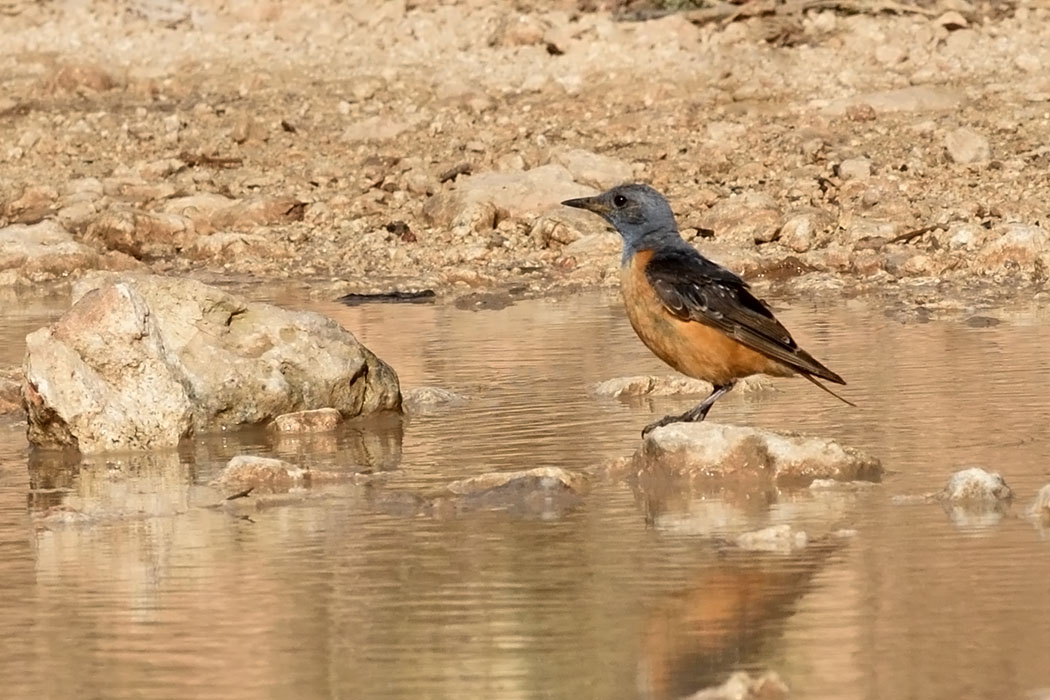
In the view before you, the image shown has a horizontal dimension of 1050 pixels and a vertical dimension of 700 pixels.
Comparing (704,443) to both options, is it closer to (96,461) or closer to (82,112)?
(96,461)

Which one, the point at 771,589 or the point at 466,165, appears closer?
the point at 771,589

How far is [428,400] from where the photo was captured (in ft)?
30.7

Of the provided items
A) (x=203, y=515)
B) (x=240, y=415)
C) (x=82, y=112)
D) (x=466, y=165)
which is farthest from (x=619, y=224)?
(x=82, y=112)

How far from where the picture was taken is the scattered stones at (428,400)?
30.5 ft

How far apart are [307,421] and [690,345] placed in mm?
1607

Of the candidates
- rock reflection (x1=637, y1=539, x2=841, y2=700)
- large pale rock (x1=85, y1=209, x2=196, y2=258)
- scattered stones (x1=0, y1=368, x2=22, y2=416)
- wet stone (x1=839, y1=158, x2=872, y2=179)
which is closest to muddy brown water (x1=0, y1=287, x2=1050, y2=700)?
rock reflection (x1=637, y1=539, x2=841, y2=700)

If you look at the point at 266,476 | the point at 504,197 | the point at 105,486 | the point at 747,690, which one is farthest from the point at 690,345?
the point at 504,197

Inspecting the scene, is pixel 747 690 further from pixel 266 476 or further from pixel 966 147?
pixel 966 147

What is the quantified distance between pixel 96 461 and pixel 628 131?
351 inches

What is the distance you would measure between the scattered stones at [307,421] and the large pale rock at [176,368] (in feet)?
0.22

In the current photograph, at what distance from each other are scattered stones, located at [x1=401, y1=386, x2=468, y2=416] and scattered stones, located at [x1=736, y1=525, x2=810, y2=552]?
122 inches

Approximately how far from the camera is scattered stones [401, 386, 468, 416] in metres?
9.29

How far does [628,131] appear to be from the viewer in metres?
16.7

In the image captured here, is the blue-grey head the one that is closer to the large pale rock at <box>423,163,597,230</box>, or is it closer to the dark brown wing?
the dark brown wing
